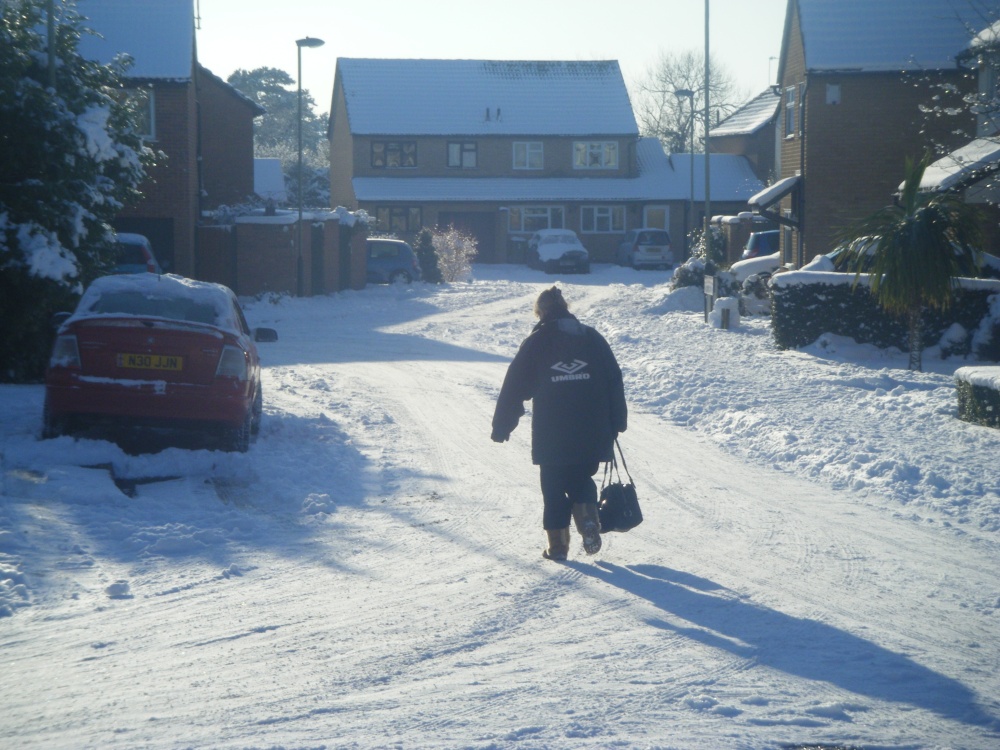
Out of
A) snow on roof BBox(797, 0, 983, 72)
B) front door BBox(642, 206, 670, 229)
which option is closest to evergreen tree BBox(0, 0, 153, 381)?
snow on roof BBox(797, 0, 983, 72)

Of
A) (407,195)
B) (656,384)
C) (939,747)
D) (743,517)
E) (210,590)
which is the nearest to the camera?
(939,747)

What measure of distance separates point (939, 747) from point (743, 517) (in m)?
3.89

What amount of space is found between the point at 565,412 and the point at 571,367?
29cm

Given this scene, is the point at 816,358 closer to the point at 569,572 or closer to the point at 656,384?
the point at 656,384

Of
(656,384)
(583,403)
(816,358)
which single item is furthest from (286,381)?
(583,403)

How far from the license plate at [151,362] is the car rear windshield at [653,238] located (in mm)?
41162

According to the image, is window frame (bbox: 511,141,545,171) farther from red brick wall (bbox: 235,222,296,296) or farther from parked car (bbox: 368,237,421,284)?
red brick wall (bbox: 235,222,296,296)

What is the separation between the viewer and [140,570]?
6.64 meters

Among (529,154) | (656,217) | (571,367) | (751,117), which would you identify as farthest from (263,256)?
(751,117)

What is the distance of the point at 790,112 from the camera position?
2962 cm

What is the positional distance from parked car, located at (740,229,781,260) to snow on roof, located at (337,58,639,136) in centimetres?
2379

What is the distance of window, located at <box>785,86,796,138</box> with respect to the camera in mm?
29194

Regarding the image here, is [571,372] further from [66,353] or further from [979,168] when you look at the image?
[979,168]

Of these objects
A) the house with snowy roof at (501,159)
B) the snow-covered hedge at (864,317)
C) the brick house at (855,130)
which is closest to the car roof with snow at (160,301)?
the snow-covered hedge at (864,317)
